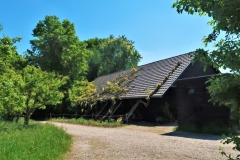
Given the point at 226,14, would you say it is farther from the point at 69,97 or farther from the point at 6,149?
the point at 69,97

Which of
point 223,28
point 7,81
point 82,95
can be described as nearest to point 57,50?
point 82,95

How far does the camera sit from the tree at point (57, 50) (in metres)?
34.3

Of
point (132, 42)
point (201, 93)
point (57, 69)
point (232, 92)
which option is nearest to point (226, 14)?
point (232, 92)

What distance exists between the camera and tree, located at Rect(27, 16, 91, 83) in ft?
113

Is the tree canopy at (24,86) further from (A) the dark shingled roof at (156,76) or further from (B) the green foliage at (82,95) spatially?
(B) the green foliage at (82,95)

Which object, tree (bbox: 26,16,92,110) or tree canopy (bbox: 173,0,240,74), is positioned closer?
tree canopy (bbox: 173,0,240,74)

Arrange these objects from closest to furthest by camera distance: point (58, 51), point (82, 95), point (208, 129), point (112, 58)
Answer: point (208, 129) → point (82, 95) → point (58, 51) → point (112, 58)

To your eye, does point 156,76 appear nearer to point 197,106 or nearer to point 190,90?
point 190,90

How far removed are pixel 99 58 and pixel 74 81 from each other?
1365cm

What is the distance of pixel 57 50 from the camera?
34594mm

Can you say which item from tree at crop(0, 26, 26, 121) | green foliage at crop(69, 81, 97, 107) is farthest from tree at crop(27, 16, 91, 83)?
tree at crop(0, 26, 26, 121)

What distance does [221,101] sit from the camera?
301 cm

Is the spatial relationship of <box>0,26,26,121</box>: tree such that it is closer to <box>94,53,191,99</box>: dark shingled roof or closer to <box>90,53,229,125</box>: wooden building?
<box>90,53,229,125</box>: wooden building

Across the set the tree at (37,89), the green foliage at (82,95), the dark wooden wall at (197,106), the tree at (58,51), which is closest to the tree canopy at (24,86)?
the tree at (37,89)
